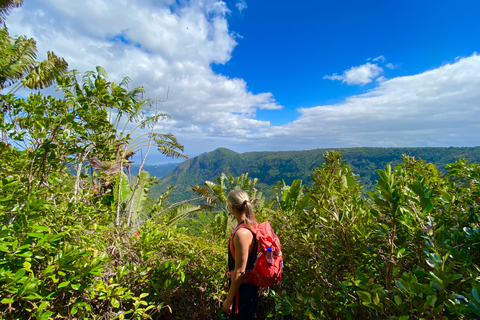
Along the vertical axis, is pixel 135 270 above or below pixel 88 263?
below

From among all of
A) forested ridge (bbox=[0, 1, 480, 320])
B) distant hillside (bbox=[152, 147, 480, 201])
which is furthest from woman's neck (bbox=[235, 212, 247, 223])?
distant hillside (bbox=[152, 147, 480, 201])

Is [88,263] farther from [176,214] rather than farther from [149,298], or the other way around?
[176,214]

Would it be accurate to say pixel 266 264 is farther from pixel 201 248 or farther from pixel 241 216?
pixel 201 248

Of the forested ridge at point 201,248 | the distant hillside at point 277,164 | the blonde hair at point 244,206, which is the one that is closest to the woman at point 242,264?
the blonde hair at point 244,206

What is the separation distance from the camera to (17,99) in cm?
228

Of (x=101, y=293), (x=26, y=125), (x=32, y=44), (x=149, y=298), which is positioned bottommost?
(x=149, y=298)

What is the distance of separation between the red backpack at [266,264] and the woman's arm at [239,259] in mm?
112

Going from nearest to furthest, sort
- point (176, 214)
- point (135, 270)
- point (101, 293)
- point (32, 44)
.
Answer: point (101, 293) → point (135, 270) → point (176, 214) → point (32, 44)

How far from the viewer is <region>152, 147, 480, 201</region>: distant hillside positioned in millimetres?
75156

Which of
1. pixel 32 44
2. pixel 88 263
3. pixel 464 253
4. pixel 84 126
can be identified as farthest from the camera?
pixel 32 44

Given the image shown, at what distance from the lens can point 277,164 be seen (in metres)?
134

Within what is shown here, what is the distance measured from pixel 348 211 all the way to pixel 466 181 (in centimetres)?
148

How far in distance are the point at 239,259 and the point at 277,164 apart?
134244 millimetres

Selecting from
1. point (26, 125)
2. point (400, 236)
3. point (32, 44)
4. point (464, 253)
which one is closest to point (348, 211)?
point (400, 236)
